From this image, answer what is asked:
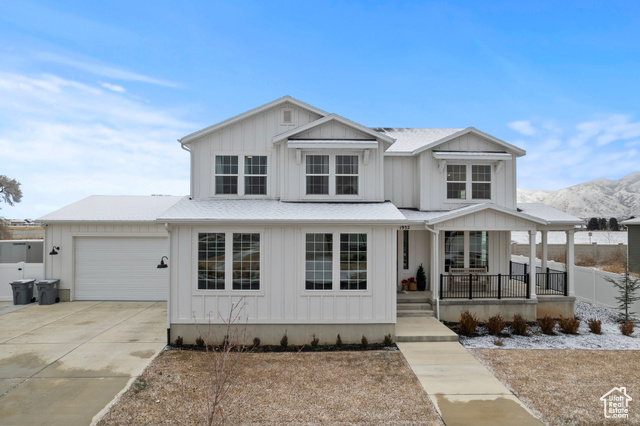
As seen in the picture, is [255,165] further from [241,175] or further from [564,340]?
[564,340]

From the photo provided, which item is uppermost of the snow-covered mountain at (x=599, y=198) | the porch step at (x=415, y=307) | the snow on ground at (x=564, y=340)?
the snow-covered mountain at (x=599, y=198)

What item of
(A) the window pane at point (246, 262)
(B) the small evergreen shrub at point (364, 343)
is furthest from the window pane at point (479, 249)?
(A) the window pane at point (246, 262)

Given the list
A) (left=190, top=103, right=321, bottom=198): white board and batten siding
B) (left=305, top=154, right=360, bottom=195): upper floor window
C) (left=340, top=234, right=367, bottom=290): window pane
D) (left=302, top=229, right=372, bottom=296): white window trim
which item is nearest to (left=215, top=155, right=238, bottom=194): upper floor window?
(left=190, top=103, right=321, bottom=198): white board and batten siding

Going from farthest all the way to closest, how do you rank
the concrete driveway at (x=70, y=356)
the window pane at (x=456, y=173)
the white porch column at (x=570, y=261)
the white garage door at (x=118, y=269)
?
the white garage door at (x=118, y=269), the window pane at (x=456, y=173), the white porch column at (x=570, y=261), the concrete driveway at (x=70, y=356)

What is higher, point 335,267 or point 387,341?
point 335,267

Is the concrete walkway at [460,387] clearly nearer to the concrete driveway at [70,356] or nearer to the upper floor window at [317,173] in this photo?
the upper floor window at [317,173]

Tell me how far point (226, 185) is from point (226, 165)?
0.64m

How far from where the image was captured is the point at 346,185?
10.5 meters

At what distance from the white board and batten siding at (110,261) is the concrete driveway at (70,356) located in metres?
1.20

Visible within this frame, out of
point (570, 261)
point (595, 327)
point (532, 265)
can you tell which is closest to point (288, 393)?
point (532, 265)

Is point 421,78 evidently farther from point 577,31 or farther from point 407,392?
point 407,392

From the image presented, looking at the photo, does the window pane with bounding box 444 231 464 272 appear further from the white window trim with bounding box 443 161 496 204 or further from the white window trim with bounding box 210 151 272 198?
the white window trim with bounding box 210 151 272 198

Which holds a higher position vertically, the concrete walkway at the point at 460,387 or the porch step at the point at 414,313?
the porch step at the point at 414,313

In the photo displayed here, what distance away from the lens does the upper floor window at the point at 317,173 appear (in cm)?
1045
